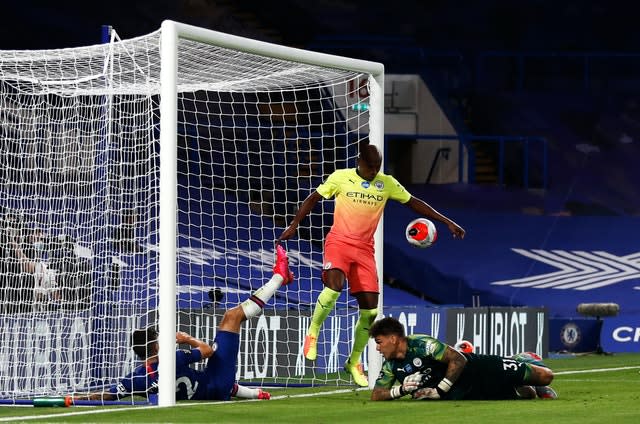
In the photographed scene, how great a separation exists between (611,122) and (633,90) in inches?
29.0

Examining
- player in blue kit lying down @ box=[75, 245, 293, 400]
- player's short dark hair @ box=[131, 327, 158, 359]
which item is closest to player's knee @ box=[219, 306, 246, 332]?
player in blue kit lying down @ box=[75, 245, 293, 400]

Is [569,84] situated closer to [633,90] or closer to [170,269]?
[633,90]

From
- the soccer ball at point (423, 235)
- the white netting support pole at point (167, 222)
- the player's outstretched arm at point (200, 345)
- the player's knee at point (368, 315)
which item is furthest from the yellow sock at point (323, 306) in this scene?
the white netting support pole at point (167, 222)

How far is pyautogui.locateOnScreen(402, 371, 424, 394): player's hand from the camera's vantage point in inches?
380

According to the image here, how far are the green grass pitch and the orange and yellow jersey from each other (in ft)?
4.16

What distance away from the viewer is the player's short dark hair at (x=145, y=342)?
1037cm

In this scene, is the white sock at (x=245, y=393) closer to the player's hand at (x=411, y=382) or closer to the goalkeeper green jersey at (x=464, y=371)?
the goalkeeper green jersey at (x=464, y=371)

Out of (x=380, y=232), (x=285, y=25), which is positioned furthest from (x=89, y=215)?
(x=285, y=25)

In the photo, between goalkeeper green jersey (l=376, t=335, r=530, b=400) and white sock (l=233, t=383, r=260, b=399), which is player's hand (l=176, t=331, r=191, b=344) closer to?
white sock (l=233, t=383, r=260, b=399)

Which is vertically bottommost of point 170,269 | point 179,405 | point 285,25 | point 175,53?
point 179,405

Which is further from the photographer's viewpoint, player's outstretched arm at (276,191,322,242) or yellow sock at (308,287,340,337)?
yellow sock at (308,287,340,337)

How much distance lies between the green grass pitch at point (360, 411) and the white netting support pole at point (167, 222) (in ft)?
0.91

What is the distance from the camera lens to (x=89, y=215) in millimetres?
13102

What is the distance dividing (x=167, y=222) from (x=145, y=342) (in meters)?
1.09
